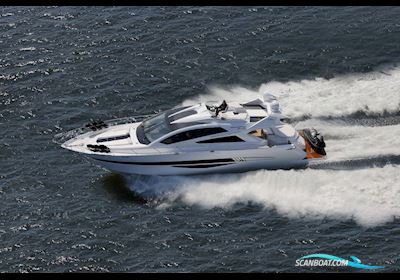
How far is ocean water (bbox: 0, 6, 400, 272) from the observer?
36344 mm

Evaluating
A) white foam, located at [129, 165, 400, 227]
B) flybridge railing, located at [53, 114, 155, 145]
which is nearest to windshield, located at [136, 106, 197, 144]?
flybridge railing, located at [53, 114, 155, 145]

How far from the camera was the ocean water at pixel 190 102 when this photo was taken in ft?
119

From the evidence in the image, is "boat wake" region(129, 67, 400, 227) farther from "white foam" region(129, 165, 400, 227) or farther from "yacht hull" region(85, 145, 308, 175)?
"yacht hull" region(85, 145, 308, 175)

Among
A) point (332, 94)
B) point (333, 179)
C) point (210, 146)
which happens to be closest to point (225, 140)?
point (210, 146)

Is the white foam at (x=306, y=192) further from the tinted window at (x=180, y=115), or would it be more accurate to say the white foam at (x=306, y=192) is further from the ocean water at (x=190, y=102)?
the tinted window at (x=180, y=115)

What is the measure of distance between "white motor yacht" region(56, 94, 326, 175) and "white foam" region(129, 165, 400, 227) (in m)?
0.74

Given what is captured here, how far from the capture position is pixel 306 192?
129 ft

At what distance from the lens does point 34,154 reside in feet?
147

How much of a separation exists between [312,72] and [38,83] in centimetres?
2107

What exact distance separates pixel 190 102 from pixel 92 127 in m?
8.59

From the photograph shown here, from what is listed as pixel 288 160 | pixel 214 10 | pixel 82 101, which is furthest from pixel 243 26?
pixel 288 160

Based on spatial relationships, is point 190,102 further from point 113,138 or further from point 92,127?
point 113,138

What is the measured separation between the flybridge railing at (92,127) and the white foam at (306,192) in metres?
5.59
